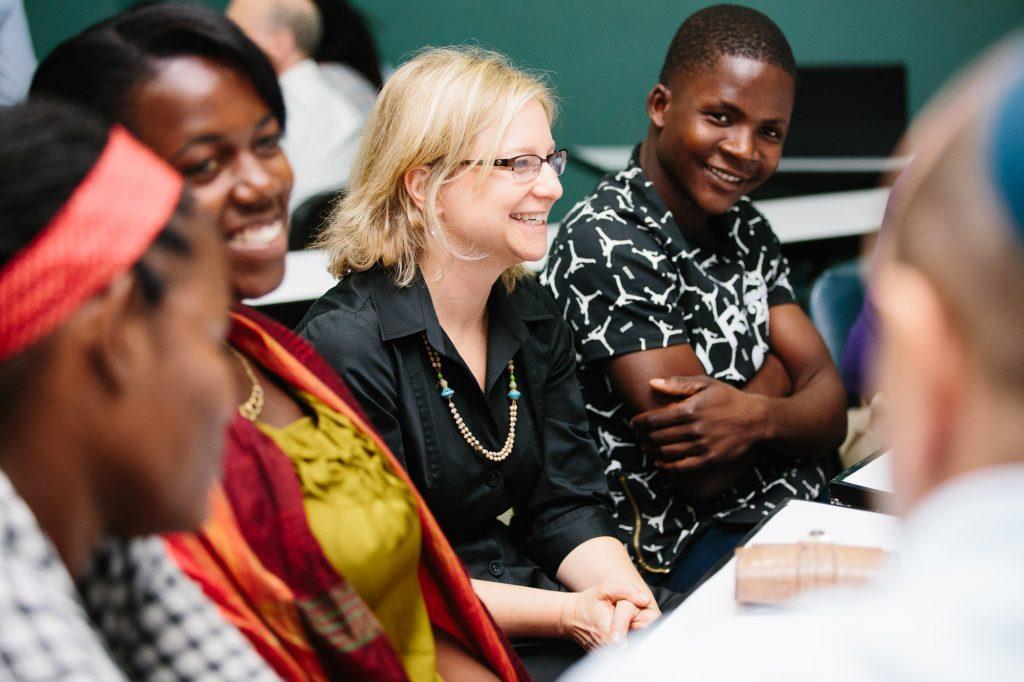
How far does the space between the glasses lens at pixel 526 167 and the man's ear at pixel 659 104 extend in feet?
1.92

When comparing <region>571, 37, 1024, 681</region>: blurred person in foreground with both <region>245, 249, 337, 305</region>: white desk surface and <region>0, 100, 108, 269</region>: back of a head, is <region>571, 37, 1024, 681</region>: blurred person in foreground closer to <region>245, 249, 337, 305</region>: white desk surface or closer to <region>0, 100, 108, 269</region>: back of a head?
<region>0, 100, 108, 269</region>: back of a head

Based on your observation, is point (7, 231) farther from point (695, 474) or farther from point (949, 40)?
point (949, 40)

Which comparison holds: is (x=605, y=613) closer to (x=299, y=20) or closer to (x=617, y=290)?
(x=617, y=290)

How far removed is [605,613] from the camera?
5.15 ft

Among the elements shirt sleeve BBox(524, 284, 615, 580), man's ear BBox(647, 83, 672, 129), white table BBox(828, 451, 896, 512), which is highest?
man's ear BBox(647, 83, 672, 129)

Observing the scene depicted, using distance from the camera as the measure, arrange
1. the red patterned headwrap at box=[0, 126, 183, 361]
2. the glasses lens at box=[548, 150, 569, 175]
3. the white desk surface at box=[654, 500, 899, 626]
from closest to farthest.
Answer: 1. the red patterned headwrap at box=[0, 126, 183, 361]
2. the white desk surface at box=[654, 500, 899, 626]
3. the glasses lens at box=[548, 150, 569, 175]

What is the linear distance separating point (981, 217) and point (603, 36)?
4.92 m

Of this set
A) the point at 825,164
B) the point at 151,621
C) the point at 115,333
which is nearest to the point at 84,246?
the point at 115,333

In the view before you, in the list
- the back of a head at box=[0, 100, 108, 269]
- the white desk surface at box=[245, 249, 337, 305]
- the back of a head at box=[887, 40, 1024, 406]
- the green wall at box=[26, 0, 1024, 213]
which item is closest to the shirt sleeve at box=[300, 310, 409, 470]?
the white desk surface at box=[245, 249, 337, 305]

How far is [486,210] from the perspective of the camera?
175 cm

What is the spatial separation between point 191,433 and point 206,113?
543 mm

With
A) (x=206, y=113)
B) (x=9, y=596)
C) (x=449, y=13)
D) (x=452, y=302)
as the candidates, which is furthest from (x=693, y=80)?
(x=449, y=13)

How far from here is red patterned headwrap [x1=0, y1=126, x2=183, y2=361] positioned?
626 mm

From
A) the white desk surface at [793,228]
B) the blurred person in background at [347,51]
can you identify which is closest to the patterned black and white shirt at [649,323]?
the white desk surface at [793,228]
